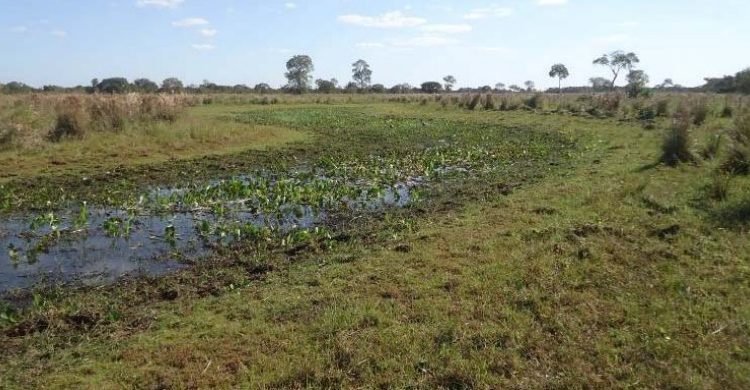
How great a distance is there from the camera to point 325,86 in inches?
3642

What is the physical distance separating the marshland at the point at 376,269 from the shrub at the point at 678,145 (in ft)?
0.22

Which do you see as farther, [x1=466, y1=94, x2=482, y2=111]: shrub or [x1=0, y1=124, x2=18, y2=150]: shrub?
[x1=466, y1=94, x2=482, y2=111]: shrub

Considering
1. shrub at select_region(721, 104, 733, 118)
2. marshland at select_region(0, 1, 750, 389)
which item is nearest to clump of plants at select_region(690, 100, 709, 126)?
shrub at select_region(721, 104, 733, 118)

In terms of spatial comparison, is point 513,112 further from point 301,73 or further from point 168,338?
point 301,73

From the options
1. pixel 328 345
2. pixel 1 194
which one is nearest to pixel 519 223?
pixel 328 345

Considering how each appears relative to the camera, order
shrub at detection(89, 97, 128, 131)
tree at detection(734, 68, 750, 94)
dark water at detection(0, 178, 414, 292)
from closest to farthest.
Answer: dark water at detection(0, 178, 414, 292)
shrub at detection(89, 97, 128, 131)
tree at detection(734, 68, 750, 94)

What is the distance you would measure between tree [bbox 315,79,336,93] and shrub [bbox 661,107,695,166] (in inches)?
3048

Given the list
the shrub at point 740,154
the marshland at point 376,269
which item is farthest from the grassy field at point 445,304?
the shrub at point 740,154

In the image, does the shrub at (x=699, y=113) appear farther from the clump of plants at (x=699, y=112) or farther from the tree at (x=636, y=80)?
the tree at (x=636, y=80)

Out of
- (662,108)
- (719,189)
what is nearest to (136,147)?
(719,189)

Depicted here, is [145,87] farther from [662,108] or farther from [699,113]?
[699,113]

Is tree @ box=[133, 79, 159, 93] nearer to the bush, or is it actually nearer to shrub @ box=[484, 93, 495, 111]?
the bush

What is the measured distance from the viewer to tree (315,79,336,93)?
90.0 metres

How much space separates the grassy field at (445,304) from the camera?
438cm
